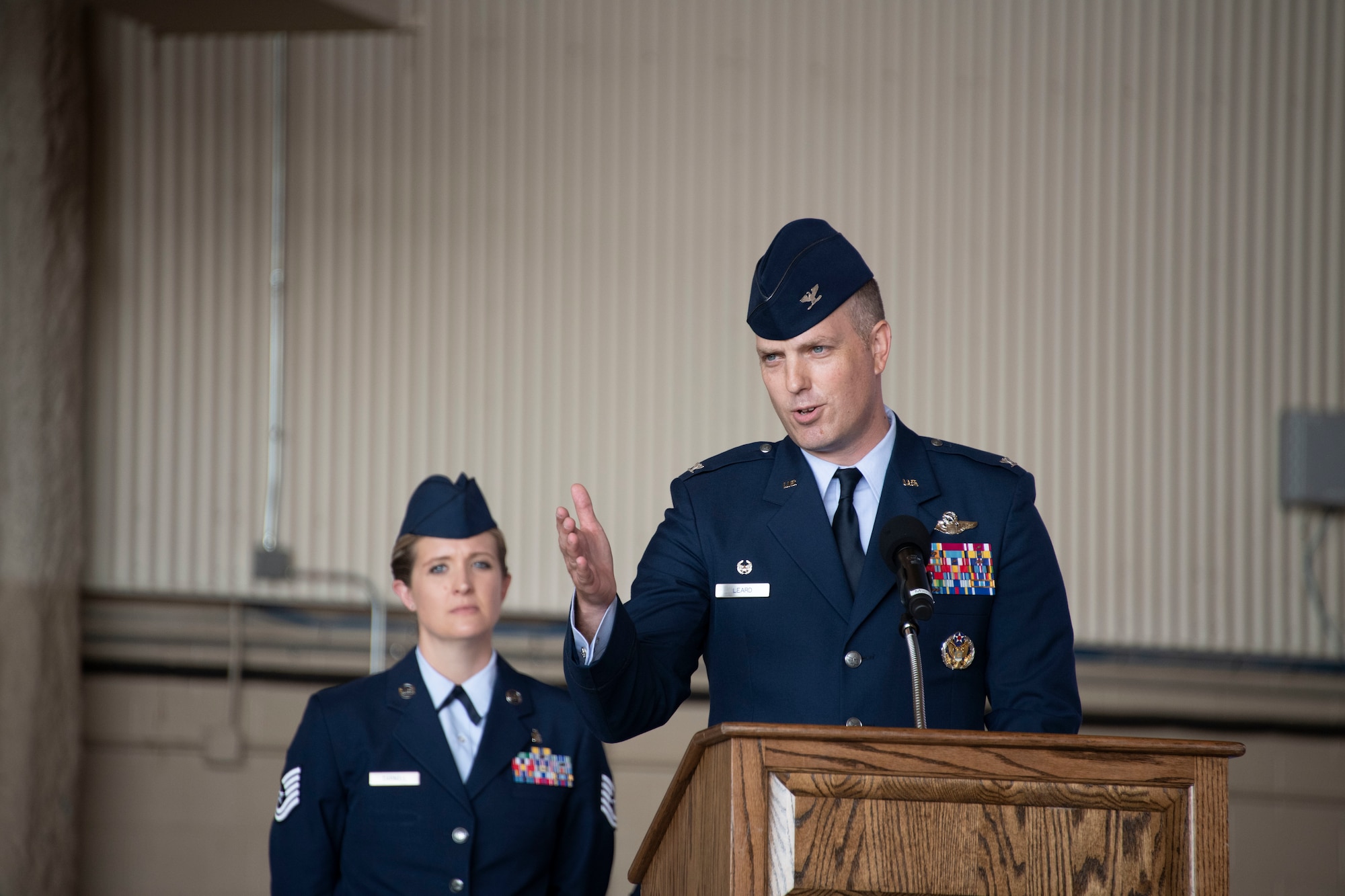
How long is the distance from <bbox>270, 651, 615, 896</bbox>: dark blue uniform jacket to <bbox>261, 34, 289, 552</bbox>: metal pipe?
191 cm

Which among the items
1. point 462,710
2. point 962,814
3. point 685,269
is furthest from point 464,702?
point 685,269

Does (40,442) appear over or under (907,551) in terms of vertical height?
over

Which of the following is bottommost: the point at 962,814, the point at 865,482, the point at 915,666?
the point at 962,814

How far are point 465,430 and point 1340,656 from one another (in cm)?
323

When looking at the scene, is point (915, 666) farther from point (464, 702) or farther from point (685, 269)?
point (685, 269)

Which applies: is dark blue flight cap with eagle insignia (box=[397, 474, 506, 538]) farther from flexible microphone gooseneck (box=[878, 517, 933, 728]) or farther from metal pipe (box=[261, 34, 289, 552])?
metal pipe (box=[261, 34, 289, 552])

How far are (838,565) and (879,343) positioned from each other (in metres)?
0.35

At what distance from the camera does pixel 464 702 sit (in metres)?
2.96

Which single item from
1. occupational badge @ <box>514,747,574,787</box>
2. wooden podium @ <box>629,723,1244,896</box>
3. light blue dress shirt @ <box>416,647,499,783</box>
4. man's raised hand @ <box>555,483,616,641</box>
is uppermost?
man's raised hand @ <box>555,483,616,641</box>

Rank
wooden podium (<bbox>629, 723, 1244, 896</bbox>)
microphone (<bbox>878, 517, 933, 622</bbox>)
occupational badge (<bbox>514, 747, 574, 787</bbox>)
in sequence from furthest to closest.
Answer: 1. occupational badge (<bbox>514, 747, 574, 787</bbox>)
2. microphone (<bbox>878, 517, 933, 622</bbox>)
3. wooden podium (<bbox>629, 723, 1244, 896</bbox>)

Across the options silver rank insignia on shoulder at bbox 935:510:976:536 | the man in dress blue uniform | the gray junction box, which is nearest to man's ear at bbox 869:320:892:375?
the man in dress blue uniform

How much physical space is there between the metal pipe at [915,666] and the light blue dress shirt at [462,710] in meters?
1.48

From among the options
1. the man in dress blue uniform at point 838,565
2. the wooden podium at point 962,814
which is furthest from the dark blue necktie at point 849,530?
the wooden podium at point 962,814

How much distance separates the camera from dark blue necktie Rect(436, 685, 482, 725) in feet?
9.63
